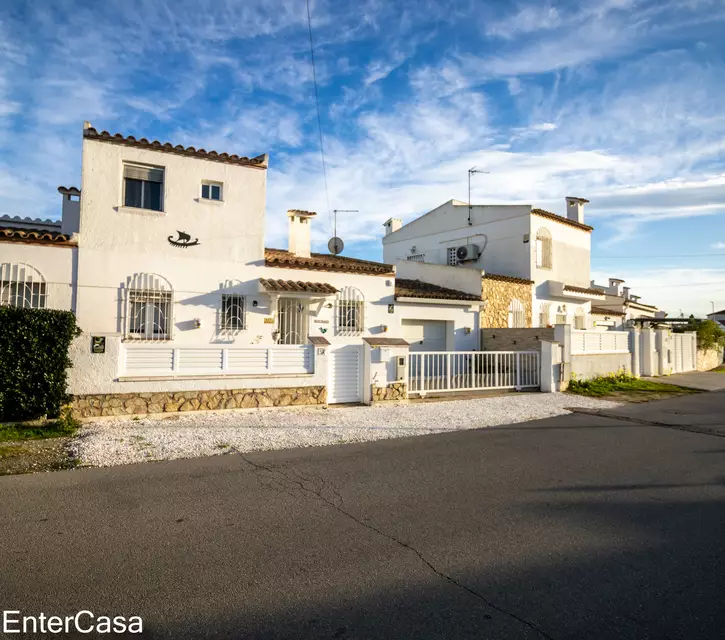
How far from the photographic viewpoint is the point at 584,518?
484 centimetres

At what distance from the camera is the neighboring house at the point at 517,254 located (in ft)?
67.4

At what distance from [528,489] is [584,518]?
98 centimetres

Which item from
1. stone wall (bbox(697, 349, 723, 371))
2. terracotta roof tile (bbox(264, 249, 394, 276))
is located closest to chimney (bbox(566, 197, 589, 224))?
stone wall (bbox(697, 349, 723, 371))

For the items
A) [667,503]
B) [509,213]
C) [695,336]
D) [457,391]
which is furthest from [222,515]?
[695,336]

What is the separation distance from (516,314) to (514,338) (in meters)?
2.66

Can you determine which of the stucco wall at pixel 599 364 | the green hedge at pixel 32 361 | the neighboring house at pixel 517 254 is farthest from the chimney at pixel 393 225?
the green hedge at pixel 32 361

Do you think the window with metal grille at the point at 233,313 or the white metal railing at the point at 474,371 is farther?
the white metal railing at the point at 474,371

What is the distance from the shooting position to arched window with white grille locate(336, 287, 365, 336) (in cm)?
1395

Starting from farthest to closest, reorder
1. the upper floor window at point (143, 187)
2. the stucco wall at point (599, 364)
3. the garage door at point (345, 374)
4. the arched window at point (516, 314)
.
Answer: the arched window at point (516, 314), the stucco wall at point (599, 364), the garage door at point (345, 374), the upper floor window at point (143, 187)

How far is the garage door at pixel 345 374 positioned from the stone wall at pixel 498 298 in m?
8.60

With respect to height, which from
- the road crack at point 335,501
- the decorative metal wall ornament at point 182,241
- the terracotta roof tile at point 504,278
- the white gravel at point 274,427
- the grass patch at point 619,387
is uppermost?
the terracotta roof tile at point 504,278

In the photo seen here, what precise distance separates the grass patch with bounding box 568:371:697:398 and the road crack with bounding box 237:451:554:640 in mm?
11279

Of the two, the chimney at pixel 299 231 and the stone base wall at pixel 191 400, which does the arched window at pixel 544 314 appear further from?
the stone base wall at pixel 191 400

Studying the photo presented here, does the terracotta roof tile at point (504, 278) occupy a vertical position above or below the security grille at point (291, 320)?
above
